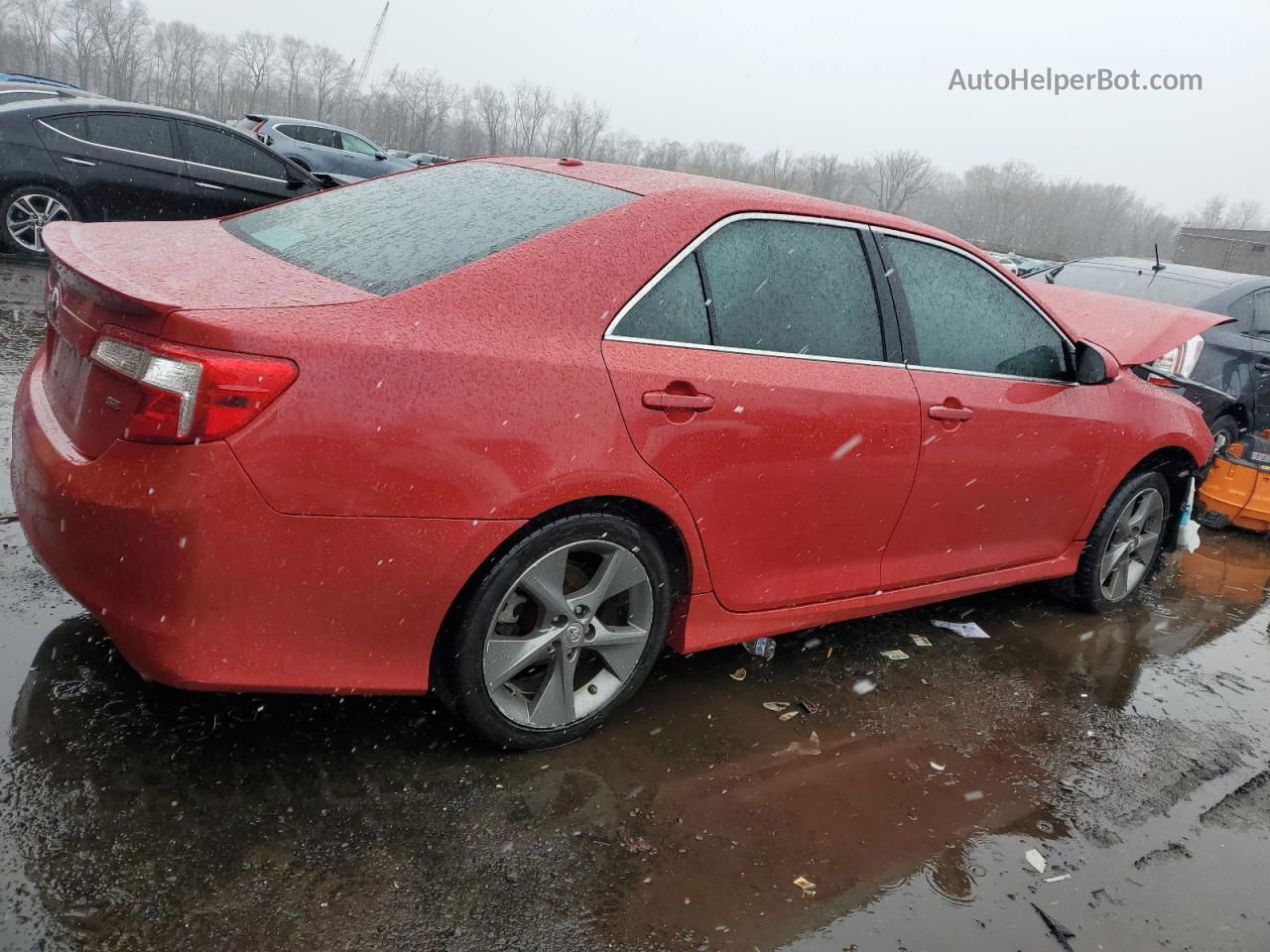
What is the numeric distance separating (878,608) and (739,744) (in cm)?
80

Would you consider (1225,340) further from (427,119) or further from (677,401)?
(427,119)

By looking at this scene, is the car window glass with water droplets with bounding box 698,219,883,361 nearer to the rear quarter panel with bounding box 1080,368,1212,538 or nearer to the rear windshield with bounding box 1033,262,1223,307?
the rear quarter panel with bounding box 1080,368,1212,538

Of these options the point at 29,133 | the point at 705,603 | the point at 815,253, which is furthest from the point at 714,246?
the point at 29,133

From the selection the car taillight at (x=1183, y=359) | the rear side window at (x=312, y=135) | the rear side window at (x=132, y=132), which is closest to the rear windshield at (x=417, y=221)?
the car taillight at (x=1183, y=359)

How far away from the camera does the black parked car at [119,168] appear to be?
803 cm

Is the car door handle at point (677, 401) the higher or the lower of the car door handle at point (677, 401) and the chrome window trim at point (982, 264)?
the lower

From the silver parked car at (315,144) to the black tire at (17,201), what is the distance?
13.1 metres

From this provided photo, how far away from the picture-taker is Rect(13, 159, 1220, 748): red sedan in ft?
7.00

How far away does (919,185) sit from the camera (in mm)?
104625

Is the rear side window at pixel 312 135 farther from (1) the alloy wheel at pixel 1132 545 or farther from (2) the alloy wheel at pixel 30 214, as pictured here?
(1) the alloy wheel at pixel 1132 545

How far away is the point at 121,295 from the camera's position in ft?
7.09

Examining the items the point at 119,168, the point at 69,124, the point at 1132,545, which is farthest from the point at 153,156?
the point at 1132,545

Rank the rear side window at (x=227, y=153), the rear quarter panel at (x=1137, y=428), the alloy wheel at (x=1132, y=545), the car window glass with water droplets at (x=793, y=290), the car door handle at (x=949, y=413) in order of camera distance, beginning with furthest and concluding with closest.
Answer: the rear side window at (x=227, y=153) < the alloy wheel at (x=1132, y=545) < the rear quarter panel at (x=1137, y=428) < the car door handle at (x=949, y=413) < the car window glass with water droplets at (x=793, y=290)

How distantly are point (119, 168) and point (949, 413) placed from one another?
808 cm
